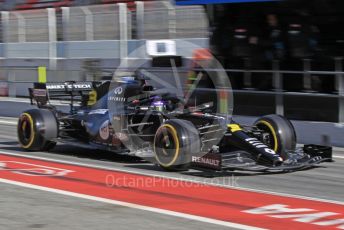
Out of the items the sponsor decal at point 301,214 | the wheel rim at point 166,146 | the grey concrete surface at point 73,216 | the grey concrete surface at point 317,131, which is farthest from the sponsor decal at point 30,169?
the grey concrete surface at point 317,131

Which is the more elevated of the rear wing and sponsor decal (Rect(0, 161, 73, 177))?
the rear wing

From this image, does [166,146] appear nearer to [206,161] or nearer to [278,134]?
[206,161]

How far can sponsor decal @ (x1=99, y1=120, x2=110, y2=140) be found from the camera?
31.2ft

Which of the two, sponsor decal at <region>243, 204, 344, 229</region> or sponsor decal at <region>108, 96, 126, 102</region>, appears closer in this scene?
sponsor decal at <region>243, 204, 344, 229</region>

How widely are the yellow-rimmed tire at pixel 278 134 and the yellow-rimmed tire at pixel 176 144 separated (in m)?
1.31

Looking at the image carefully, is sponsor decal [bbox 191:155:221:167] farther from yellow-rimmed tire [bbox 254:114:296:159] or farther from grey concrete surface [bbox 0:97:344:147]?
grey concrete surface [bbox 0:97:344:147]

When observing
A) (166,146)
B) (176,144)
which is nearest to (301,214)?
(176,144)

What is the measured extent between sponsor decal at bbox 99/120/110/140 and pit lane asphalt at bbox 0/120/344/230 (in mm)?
407

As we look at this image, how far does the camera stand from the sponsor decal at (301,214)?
5.93m

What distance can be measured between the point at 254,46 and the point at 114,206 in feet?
29.7

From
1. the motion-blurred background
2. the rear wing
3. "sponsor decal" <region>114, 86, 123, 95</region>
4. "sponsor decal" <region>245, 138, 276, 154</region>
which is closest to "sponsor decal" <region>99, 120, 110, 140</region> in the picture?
"sponsor decal" <region>114, 86, 123, 95</region>

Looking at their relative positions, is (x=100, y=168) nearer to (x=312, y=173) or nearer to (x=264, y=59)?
(x=312, y=173)

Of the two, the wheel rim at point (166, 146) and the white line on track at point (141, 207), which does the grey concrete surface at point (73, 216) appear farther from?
the wheel rim at point (166, 146)

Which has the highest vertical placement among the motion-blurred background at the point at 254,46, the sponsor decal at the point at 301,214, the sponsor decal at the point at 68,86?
the motion-blurred background at the point at 254,46
